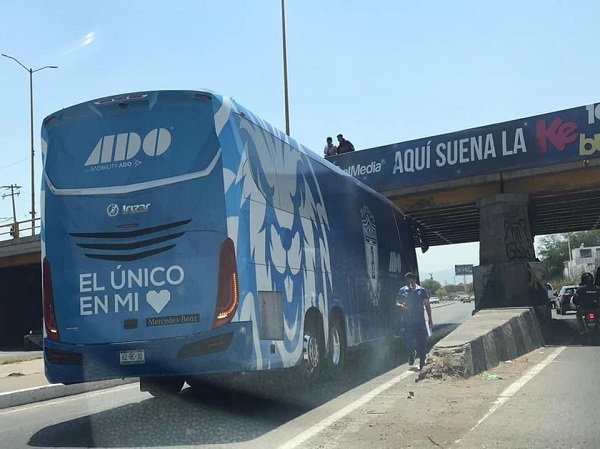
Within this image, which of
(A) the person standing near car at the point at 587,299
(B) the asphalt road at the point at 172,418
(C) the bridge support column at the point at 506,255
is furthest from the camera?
(C) the bridge support column at the point at 506,255

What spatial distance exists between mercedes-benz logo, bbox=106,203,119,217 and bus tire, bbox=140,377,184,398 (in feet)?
9.50

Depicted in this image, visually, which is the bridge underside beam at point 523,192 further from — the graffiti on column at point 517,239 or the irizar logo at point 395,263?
the irizar logo at point 395,263

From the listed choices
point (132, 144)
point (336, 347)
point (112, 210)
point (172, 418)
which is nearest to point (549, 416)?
point (336, 347)

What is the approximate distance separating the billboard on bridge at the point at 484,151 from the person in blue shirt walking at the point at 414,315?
9.71 meters

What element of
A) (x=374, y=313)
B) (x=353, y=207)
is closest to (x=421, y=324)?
(x=374, y=313)

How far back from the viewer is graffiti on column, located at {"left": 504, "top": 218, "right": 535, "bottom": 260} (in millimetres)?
20953

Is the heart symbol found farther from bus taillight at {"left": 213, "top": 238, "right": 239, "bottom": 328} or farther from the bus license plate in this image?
bus taillight at {"left": 213, "top": 238, "right": 239, "bottom": 328}

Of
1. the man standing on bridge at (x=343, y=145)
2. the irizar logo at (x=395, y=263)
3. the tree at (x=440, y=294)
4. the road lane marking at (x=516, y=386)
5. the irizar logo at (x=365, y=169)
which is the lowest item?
the tree at (x=440, y=294)

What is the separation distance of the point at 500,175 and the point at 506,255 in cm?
256

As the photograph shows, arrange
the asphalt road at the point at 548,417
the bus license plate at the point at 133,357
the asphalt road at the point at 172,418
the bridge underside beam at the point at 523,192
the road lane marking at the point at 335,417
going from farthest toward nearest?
the bridge underside beam at the point at 523,192 → the bus license plate at the point at 133,357 → the asphalt road at the point at 172,418 → the road lane marking at the point at 335,417 → the asphalt road at the point at 548,417

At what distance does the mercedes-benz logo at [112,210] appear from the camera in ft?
25.6

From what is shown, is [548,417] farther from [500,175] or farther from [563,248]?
[563,248]

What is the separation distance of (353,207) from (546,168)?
32.6ft

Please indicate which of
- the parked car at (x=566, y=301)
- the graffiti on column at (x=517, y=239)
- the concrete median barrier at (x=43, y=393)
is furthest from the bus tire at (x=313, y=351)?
the parked car at (x=566, y=301)
